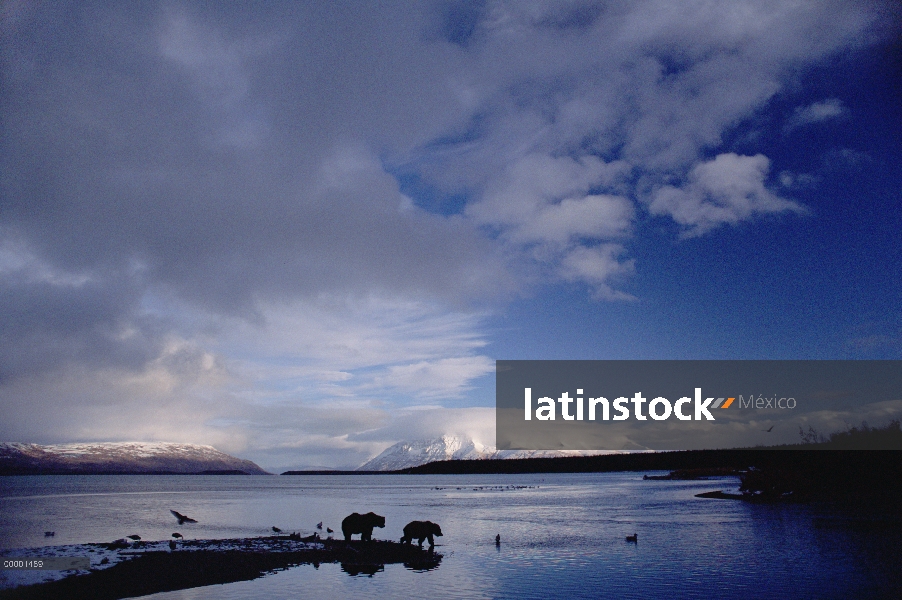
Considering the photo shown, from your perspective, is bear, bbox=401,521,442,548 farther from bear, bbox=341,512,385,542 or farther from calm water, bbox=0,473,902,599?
bear, bbox=341,512,385,542

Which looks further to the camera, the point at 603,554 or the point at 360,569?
the point at 603,554

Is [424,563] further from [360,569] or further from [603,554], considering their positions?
[603,554]

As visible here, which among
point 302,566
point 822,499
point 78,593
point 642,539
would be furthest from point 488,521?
point 822,499

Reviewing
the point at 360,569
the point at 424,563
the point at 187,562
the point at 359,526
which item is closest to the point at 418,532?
the point at 359,526

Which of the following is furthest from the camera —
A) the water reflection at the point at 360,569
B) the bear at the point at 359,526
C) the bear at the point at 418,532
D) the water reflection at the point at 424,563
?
the bear at the point at 359,526

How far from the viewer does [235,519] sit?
6475 centimetres

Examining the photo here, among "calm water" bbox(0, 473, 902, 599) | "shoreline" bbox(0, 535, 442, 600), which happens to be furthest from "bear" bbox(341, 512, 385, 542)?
"calm water" bbox(0, 473, 902, 599)

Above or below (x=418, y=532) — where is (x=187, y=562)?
below

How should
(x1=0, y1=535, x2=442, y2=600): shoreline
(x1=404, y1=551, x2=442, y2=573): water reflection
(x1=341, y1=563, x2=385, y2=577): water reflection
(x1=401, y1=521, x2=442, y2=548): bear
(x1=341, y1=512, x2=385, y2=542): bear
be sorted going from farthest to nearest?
(x1=341, y1=512, x2=385, y2=542): bear < (x1=401, y1=521, x2=442, y2=548): bear < (x1=404, y1=551, x2=442, y2=573): water reflection < (x1=341, y1=563, x2=385, y2=577): water reflection < (x1=0, y1=535, x2=442, y2=600): shoreline

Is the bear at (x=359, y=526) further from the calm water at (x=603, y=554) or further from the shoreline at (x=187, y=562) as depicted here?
the calm water at (x=603, y=554)

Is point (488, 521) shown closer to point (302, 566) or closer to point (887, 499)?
point (302, 566)

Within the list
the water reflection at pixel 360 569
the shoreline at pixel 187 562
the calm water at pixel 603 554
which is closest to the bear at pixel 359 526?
the shoreline at pixel 187 562

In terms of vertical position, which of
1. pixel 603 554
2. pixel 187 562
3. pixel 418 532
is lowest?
pixel 603 554

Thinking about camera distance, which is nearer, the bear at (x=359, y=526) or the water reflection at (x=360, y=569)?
the water reflection at (x=360, y=569)
